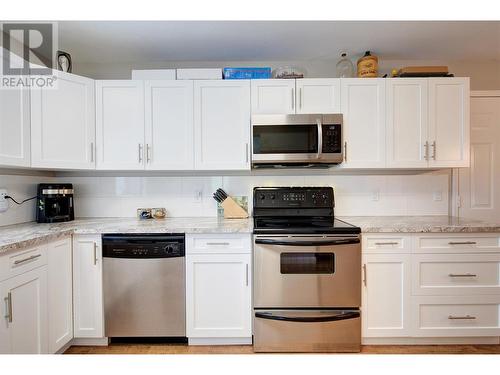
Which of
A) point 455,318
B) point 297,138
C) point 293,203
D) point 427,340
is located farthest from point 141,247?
point 455,318

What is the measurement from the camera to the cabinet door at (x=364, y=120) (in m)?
2.25

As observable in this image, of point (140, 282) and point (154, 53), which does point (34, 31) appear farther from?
point (140, 282)

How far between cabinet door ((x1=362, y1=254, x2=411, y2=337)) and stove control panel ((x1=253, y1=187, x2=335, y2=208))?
640 mm

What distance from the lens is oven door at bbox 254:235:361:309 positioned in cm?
191

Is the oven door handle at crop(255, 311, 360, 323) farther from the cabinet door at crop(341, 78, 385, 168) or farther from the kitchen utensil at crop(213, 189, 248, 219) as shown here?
the cabinet door at crop(341, 78, 385, 168)

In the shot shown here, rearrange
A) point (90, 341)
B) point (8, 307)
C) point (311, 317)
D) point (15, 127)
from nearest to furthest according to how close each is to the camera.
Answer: point (8, 307), point (15, 127), point (311, 317), point (90, 341)

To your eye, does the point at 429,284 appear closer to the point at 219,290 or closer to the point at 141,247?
the point at 219,290

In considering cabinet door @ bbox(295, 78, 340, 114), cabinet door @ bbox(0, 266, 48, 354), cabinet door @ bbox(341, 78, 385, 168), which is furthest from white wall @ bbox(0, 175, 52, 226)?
cabinet door @ bbox(341, 78, 385, 168)

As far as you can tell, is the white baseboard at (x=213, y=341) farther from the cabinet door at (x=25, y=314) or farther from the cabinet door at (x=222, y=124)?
the cabinet door at (x=222, y=124)

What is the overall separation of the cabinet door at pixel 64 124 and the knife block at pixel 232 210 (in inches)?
45.5

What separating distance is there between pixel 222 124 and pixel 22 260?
1.60 metres

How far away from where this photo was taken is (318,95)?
2.26 meters

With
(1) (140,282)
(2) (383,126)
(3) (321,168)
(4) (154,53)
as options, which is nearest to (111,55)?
(4) (154,53)

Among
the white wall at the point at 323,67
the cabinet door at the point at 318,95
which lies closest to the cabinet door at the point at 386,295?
the cabinet door at the point at 318,95
